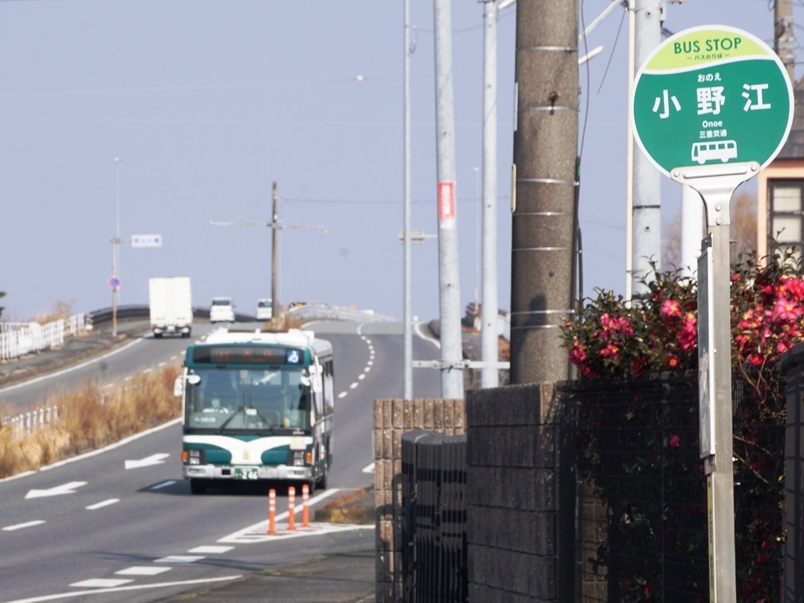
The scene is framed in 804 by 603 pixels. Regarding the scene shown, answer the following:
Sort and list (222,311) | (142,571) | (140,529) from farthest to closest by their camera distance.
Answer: (222,311) < (140,529) < (142,571)

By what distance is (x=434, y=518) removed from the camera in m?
9.17

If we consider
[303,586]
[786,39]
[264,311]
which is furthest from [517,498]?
[264,311]

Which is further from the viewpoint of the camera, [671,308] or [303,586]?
[303,586]

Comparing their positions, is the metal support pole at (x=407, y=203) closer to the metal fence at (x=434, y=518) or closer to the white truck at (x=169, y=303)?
the metal fence at (x=434, y=518)

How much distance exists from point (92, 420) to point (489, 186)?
800 inches

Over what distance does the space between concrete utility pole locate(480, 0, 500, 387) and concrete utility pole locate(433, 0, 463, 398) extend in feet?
5.69

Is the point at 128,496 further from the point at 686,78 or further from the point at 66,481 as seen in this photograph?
the point at 686,78

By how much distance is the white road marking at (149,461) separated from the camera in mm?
33225

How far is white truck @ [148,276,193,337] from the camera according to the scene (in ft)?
234

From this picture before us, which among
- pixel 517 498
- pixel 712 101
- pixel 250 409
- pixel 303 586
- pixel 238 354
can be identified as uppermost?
pixel 712 101

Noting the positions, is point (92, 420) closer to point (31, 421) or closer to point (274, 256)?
point (31, 421)

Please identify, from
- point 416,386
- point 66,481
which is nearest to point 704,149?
point 66,481

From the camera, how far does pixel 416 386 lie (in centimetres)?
5162

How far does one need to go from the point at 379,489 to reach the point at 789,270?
5283 millimetres
